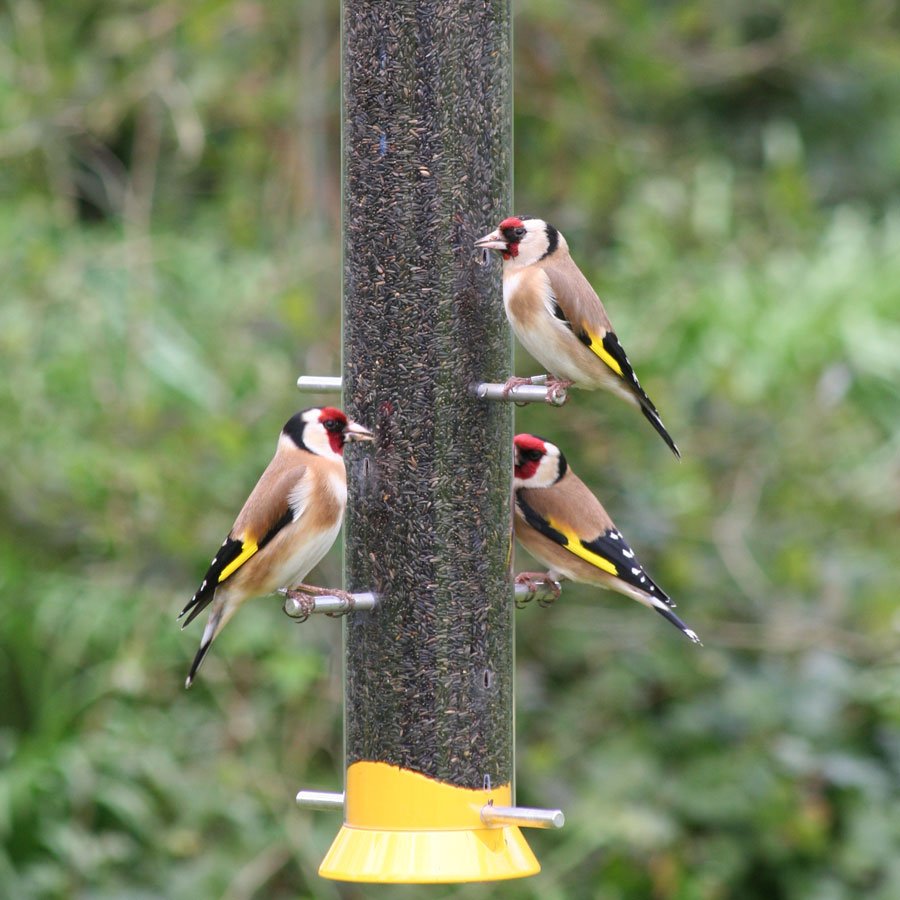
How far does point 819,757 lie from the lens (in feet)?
21.8

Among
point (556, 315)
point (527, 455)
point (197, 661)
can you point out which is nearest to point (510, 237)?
point (556, 315)

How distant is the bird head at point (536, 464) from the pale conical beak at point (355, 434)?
0.67 metres

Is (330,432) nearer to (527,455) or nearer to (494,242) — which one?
(494,242)

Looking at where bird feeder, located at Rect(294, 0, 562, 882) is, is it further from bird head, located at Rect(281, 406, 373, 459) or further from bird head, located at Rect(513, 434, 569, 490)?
bird head, located at Rect(513, 434, 569, 490)

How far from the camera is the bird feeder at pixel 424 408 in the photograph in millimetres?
4188

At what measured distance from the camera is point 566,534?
4672mm

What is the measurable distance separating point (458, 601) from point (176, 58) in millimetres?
4082

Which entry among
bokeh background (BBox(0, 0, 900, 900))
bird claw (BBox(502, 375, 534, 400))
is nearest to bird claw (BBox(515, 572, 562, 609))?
bird claw (BBox(502, 375, 534, 400))

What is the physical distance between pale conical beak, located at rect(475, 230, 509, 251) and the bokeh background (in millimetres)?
2002

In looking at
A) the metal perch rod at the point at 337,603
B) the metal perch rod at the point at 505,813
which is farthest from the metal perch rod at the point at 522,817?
the metal perch rod at the point at 337,603

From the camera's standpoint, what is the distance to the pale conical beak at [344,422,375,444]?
4.11 metres

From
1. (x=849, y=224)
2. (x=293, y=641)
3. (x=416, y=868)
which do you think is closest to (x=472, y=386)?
(x=416, y=868)

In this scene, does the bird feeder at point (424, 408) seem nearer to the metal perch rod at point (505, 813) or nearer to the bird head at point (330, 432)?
the metal perch rod at point (505, 813)

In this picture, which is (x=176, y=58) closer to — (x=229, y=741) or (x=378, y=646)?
(x=229, y=741)
